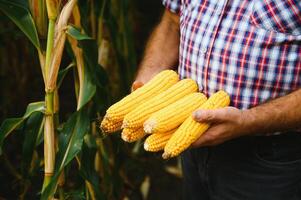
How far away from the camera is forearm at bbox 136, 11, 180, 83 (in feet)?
5.32

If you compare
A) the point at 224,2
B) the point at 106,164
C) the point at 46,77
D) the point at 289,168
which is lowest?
the point at 106,164

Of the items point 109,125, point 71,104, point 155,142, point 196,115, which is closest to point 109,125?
point 109,125

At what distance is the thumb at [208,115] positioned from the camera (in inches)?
46.6

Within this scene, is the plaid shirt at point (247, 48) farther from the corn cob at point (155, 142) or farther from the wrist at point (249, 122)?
the corn cob at point (155, 142)

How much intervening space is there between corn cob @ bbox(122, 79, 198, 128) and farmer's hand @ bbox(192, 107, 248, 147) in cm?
12

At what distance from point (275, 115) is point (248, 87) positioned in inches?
4.3

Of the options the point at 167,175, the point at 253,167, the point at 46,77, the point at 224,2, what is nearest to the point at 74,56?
the point at 46,77

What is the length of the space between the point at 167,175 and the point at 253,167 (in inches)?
63.6

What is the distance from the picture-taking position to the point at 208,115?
119 centimetres

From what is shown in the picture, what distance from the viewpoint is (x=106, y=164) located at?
2047 millimetres

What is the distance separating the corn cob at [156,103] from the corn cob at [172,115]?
0.09 ft

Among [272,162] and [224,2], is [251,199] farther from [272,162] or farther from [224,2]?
[224,2]

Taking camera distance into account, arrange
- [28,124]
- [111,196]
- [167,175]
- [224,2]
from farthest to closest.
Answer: [167,175], [111,196], [28,124], [224,2]

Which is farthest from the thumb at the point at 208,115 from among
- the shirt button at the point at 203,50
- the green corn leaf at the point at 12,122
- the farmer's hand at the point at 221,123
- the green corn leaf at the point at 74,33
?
the green corn leaf at the point at 12,122
